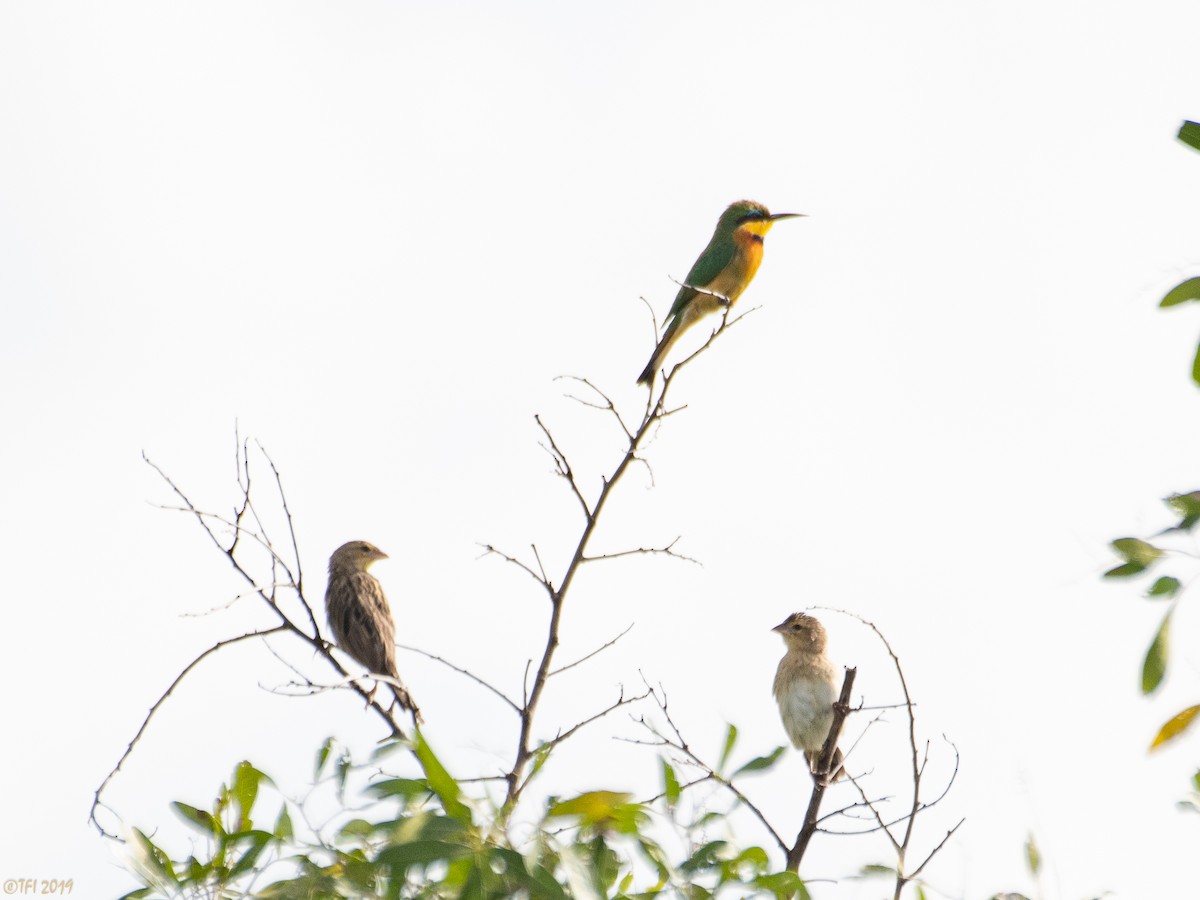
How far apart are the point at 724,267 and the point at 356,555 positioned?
3.71 meters

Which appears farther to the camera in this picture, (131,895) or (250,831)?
(250,831)

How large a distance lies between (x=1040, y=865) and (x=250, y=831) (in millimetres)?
1998

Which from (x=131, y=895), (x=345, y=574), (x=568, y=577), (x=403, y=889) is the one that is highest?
(x=345, y=574)

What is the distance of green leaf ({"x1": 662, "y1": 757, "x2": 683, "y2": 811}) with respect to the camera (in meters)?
4.22

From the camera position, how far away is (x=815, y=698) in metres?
10.3

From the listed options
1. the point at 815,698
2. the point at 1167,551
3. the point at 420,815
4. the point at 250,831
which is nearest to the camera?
the point at 420,815

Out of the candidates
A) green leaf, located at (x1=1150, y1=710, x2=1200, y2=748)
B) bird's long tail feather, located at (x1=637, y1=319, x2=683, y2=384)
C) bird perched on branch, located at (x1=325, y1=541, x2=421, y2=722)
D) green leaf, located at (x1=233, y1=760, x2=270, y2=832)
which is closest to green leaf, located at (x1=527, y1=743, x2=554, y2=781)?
green leaf, located at (x1=233, y1=760, x2=270, y2=832)

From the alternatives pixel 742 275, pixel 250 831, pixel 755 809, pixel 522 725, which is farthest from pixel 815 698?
pixel 250 831

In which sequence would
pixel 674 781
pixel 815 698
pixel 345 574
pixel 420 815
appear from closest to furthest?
1. pixel 420 815
2. pixel 674 781
3. pixel 345 574
4. pixel 815 698

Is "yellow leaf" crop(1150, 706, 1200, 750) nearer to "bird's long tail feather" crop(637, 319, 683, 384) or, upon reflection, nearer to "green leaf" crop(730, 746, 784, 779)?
"green leaf" crop(730, 746, 784, 779)

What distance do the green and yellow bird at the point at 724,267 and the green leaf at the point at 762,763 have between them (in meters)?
5.67

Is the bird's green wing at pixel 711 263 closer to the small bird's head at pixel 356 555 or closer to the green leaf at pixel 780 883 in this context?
the small bird's head at pixel 356 555

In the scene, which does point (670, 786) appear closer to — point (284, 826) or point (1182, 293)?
point (284, 826)

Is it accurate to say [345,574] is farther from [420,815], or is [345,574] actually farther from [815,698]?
[420,815]
